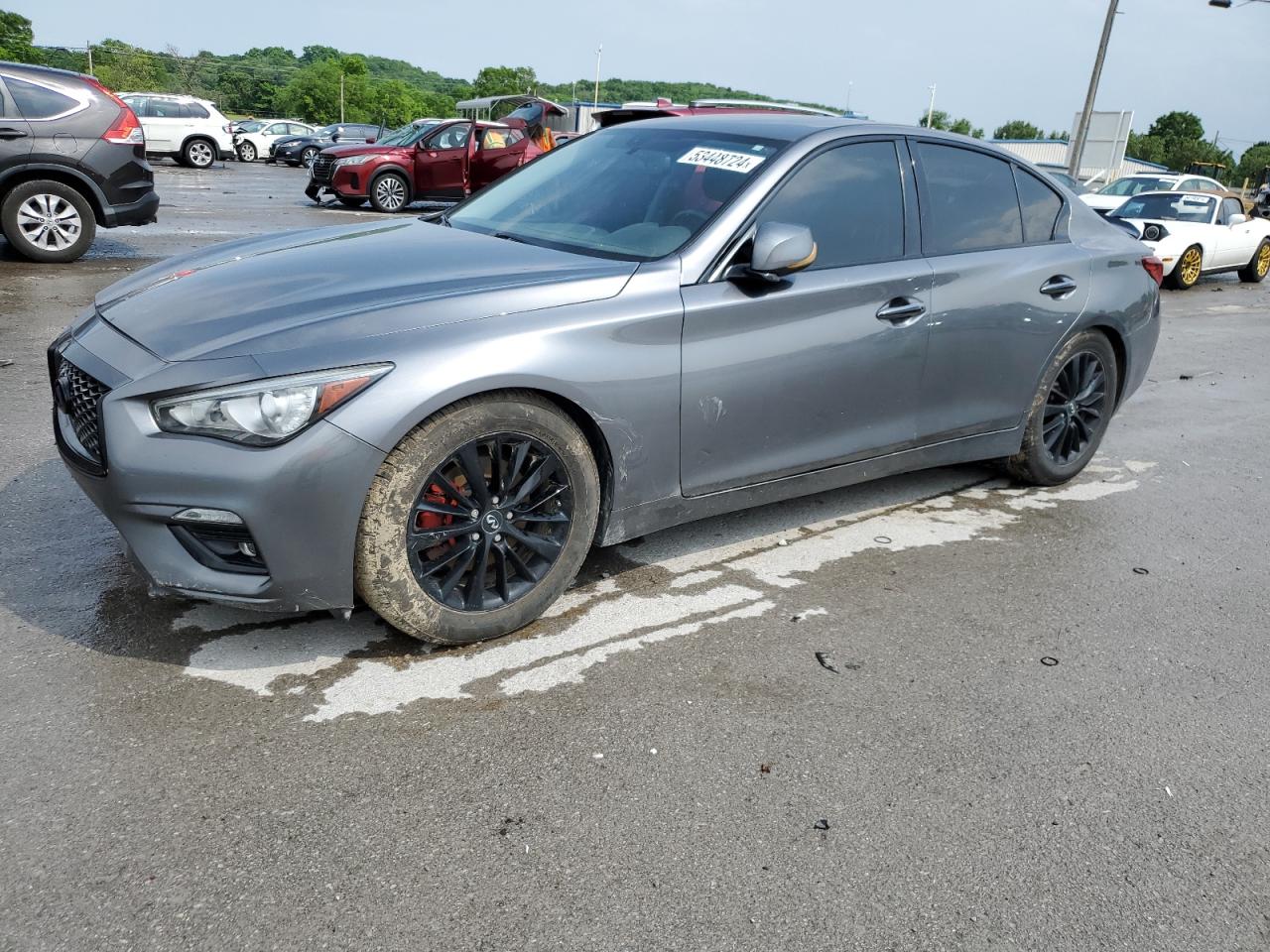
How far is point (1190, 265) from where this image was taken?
15.1m

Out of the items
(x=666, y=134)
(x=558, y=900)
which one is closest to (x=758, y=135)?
(x=666, y=134)

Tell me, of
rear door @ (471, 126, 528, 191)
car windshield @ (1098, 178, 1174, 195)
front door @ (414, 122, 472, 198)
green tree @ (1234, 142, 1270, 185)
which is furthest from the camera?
green tree @ (1234, 142, 1270, 185)

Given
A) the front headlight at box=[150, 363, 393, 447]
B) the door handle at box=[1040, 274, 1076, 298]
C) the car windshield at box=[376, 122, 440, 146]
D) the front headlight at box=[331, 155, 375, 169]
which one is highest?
the front headlight at box=[150, 363, 393, 447]

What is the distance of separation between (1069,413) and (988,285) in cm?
105

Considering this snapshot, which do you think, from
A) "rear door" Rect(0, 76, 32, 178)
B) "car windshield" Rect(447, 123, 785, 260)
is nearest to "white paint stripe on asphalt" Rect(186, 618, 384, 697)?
"car windshield" Rect(447, 123, 785, 260)

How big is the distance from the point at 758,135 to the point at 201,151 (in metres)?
29.7

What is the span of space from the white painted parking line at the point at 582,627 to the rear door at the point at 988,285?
0.55 metres

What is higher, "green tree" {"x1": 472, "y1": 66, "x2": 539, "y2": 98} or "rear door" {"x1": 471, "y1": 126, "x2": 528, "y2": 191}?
"rear door" {"x1": 471, "y1": 126, "x2": 528, "y2": 191}

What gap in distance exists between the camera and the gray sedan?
290cm

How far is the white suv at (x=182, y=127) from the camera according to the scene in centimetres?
2895

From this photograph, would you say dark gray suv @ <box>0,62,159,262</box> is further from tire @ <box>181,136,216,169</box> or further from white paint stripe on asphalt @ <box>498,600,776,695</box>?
tire @ <box>181,136,216,169</box>

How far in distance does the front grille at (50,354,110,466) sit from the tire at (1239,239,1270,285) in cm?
1759

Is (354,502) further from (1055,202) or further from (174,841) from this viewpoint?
(1055,202)

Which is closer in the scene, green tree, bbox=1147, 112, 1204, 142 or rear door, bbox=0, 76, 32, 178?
rear door, bbox=0, 76, 32, 178
